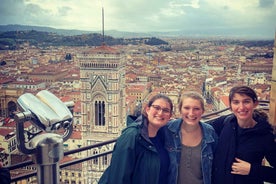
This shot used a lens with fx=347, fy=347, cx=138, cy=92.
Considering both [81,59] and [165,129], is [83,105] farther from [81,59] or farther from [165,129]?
[165,129]

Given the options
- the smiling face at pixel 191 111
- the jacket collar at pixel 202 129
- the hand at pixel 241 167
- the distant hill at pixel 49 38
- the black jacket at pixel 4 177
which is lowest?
the hand at pixel 241 167

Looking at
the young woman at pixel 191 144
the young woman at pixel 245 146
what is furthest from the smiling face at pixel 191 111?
the young woman at pixel 245 146

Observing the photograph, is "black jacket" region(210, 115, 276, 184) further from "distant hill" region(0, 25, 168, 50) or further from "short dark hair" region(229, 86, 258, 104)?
"distant hill" region(0, 25, 168, 50)

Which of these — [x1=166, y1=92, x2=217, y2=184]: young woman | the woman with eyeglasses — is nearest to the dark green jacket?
the woman with eyeglasses

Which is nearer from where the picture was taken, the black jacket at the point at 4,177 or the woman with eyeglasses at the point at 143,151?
the black jacket at the point at 4,177

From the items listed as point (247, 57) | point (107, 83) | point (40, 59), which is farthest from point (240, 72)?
point (40, 59)

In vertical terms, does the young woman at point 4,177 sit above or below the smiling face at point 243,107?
below

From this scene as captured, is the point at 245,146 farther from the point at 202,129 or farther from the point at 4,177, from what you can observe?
the point at 4,177

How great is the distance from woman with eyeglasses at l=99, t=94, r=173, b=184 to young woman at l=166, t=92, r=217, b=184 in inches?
1.6

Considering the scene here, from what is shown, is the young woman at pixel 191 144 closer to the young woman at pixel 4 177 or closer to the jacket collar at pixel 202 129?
the jacket collar at pixel 202 129

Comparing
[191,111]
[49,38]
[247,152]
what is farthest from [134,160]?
[49,38]

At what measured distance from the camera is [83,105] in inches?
647

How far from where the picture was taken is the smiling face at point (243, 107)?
124cm

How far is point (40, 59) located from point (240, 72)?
65.4 feet
